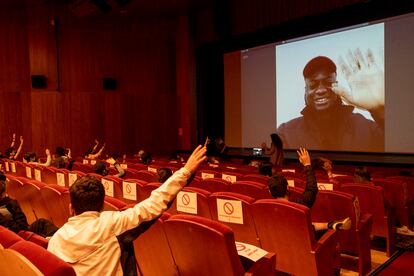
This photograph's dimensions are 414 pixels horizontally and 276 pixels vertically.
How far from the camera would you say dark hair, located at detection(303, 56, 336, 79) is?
10.1 metres

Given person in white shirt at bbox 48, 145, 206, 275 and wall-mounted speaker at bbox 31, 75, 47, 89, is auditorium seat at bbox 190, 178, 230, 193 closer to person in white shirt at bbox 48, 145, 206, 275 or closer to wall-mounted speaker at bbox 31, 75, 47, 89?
person in white shirt at bbox 48, 145, 206, 275

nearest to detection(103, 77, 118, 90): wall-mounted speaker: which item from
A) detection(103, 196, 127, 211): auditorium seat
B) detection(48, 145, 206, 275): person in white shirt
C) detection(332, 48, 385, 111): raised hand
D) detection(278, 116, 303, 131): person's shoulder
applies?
detection(278, 116, 303, 131): person's shoulder

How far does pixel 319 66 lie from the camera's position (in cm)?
A: 1039

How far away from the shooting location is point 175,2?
12.4m

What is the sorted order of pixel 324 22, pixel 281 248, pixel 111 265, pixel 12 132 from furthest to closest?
pixel 12 132, pixel 324 22, pixel 281 248, pixel 111 265

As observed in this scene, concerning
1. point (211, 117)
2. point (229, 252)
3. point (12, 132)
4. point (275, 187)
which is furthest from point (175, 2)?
point (229, 252)

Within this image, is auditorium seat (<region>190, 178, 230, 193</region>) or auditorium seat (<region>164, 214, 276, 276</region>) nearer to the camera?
auditorium seat (<region>164, 214, 276, 276</region>)

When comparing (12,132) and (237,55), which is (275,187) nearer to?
(237,55)

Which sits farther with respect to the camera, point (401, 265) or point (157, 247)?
point (401, 265)

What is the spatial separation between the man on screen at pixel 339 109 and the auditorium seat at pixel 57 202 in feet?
25.0

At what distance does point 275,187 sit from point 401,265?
5.69 feet

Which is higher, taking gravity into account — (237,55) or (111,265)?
(237,55)

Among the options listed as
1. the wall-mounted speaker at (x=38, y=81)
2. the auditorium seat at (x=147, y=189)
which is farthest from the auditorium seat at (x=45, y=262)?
the wall-mounted speaker at (x=38, y=81)

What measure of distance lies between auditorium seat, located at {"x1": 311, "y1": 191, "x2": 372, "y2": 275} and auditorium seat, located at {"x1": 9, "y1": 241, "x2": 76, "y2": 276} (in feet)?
8.73
